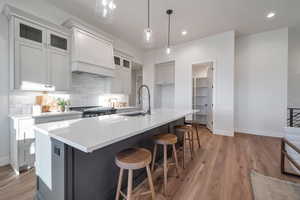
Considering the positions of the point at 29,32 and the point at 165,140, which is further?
the point at 29,32

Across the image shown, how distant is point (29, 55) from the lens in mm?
2260

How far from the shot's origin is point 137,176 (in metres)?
1.67

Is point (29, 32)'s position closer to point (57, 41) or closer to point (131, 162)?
point (57, 41)

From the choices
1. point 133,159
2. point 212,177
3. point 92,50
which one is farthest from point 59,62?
point 212,177

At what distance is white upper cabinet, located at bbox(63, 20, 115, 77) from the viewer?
2.80 meters

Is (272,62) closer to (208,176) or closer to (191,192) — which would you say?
(208,176)

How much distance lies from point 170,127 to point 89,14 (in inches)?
131

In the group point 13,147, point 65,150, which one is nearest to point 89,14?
point 13,147

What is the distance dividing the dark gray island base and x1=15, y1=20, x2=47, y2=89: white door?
1.53m

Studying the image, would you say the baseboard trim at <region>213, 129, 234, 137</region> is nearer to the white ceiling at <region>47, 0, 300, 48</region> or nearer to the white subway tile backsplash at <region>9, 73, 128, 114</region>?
the white ceiling at <region>47, 0, 300, 48</region>

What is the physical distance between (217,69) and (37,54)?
15.1ft

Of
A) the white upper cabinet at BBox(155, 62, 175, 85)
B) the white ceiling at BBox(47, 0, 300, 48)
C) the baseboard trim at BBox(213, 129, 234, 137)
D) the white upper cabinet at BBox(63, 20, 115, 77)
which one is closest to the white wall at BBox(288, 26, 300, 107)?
the white ceiling at BBox(47, 0, 300, 48)

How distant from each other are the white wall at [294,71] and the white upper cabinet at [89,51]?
562cm

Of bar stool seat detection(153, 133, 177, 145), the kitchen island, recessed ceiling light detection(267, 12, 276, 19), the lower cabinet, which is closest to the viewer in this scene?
the kitchen island
